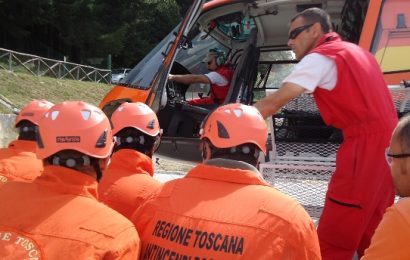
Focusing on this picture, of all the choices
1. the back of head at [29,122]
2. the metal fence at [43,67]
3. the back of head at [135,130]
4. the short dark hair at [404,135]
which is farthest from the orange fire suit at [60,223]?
the metal fence at [43,67]

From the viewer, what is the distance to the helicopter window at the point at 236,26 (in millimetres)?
6819

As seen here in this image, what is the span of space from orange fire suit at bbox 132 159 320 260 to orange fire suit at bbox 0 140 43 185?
4.52ft

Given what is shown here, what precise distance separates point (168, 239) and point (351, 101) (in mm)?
1472

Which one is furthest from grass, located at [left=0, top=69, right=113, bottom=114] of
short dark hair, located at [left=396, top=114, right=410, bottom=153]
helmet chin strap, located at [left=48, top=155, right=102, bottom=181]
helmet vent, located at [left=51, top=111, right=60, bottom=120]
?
short dark hair, located at [left=396, top=114, right=410, bottom=153]

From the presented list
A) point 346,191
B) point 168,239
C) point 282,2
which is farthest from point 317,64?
point 282,2

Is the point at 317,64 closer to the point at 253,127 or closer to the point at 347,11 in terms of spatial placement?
the point at 253,127

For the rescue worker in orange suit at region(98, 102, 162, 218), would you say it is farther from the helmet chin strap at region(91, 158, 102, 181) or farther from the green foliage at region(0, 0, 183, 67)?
the green foliage at region(0, 0, 183, 67)

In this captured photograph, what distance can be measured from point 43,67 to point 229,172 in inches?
829

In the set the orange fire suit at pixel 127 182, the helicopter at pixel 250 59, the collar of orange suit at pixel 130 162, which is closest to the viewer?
the orange fire suit at pixel 127 182

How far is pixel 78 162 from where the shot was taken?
2.15 m

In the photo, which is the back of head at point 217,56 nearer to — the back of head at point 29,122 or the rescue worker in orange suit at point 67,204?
the back of head at point 29,122

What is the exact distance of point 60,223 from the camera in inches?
73.5

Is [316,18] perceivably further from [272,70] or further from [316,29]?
[272,70]

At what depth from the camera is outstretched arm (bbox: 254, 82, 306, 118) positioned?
2986mm
